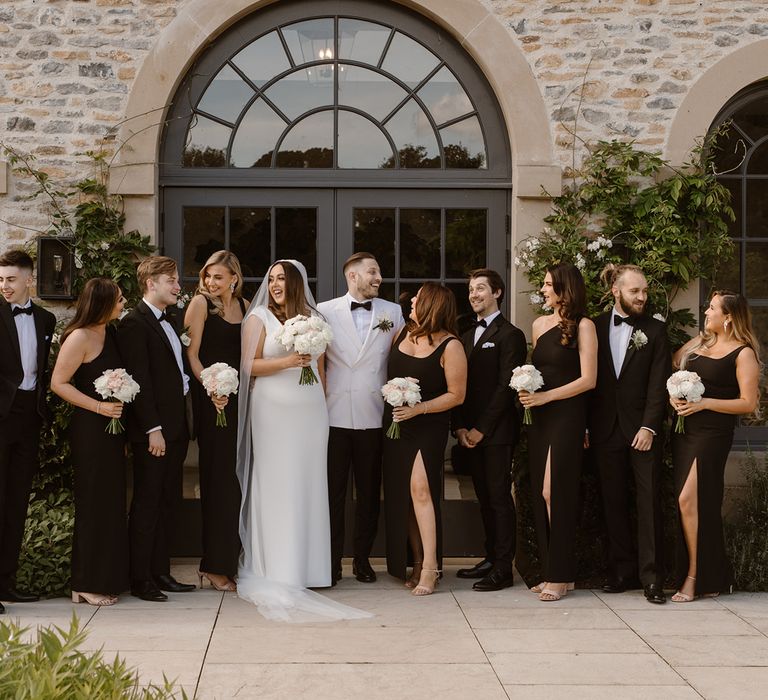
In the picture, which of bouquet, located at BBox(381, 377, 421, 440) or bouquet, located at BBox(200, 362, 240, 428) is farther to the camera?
bouquet, located at BBox(381, 377, 421, 440)

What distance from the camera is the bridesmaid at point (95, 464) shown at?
5.84 metres

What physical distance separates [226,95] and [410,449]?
3.19 meters

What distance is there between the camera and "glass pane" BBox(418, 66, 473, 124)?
7.66 metres

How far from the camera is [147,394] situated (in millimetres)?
5938

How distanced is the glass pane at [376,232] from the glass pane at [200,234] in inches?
41.0

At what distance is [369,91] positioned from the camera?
7641 millimetres

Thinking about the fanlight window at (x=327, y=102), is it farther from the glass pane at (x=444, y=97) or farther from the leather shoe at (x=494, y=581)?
the leather shoe at (x=494, y=581)

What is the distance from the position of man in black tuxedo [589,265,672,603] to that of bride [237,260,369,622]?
1.77m

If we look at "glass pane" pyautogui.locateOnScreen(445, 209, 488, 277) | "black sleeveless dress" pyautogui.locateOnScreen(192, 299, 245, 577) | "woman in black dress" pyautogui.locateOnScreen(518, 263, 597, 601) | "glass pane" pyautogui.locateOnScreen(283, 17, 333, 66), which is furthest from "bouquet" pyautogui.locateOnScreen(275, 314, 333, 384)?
"glass pane" pyautogui.locateOnScreen(283, 17, 333, 66)

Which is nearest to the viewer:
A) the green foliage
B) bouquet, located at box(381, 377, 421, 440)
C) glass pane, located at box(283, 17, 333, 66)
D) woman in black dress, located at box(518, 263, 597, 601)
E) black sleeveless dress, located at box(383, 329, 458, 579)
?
the green foliage

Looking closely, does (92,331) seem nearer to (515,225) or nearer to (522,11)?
(515,225)

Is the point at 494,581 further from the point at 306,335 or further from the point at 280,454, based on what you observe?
the point at 306,335

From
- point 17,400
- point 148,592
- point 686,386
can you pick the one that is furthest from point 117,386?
point 686,386

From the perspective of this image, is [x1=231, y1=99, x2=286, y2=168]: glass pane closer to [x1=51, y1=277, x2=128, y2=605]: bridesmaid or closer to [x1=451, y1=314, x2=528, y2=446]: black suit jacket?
[x1=51, y1=277, x2=128, y2=605]: bridesmaid
